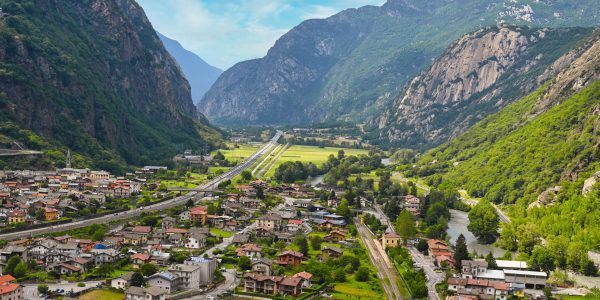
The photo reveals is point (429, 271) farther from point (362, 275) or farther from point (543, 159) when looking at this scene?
point (543, 159)

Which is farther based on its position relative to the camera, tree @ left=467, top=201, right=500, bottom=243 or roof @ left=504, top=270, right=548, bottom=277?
tree @ left=467, top=201, right=500, bottom=243

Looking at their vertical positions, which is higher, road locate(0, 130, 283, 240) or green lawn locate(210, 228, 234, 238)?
road locate(0, 130, 283, 240)

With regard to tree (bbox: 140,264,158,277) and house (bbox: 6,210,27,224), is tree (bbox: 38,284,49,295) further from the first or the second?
house (bbox: 6,210,27,224)

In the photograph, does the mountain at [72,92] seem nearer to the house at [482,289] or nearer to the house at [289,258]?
the house at [289,258]

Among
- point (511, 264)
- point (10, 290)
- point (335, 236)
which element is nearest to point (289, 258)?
point (335, 236)

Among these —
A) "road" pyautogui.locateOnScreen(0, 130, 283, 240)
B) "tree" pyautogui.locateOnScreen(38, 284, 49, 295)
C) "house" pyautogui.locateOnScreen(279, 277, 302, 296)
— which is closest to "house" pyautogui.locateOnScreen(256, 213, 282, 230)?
"road" pyautogui.locateOnScreen(0, 130, 283, 240)

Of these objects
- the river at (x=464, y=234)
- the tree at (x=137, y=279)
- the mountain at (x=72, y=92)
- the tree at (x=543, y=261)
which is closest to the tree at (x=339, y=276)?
the tree at (x=137, y=279)
